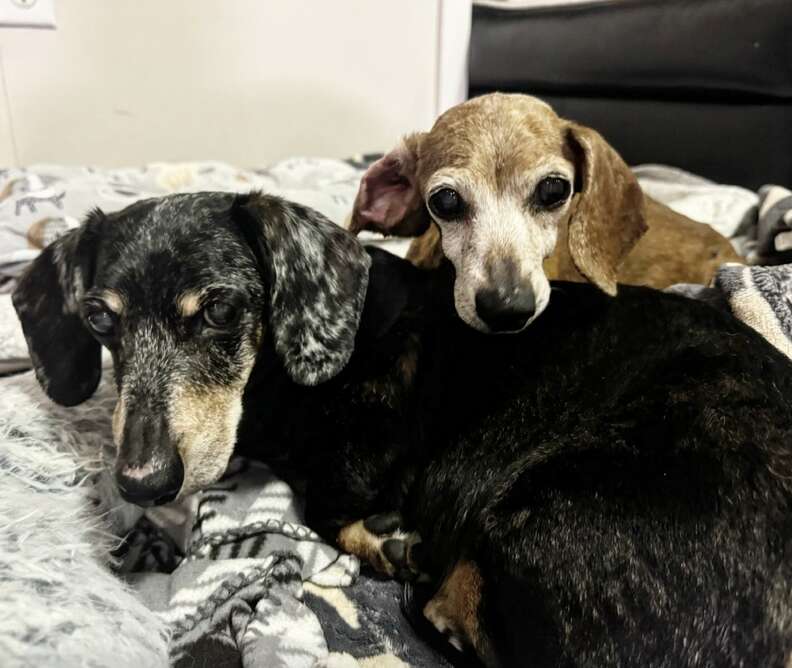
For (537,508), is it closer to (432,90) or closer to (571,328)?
(571,328)

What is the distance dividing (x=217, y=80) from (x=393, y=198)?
6.90 ft

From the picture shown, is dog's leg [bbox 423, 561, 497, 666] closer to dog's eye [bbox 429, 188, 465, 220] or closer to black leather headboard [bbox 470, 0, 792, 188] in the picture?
dog's eye [bbox 429, 188, 465, 220]

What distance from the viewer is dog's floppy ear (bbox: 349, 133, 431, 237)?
1.91 metres

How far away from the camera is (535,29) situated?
10.9 ft

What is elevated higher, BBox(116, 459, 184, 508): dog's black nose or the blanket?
BBox(116, 459, 184, 508): dog's black nose

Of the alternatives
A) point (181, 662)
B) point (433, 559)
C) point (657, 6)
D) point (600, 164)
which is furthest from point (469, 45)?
point (181, 662)

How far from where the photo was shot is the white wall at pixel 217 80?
3.35 m

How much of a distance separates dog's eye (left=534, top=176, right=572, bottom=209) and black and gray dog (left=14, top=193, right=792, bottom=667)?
0.22 metres

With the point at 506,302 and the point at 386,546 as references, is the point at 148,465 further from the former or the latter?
the point at 506,302

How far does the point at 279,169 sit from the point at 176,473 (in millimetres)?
2345

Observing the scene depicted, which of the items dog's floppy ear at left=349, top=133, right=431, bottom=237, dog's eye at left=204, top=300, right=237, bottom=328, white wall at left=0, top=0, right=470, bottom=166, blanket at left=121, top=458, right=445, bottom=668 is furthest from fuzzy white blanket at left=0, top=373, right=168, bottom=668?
white wall at left=0, top=0, right=470, bottom=166

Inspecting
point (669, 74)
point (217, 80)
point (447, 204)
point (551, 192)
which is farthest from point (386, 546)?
point (217, 80)

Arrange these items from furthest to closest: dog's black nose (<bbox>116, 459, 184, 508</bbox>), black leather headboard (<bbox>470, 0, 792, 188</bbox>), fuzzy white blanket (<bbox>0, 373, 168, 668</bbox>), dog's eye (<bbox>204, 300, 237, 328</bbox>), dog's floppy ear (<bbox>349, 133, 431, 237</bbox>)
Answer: black leather headboard (<bbox>470, 0, 792, 188</bbox>)
dog's floppy ear (<bbox>349, 133, 431, 237</bbox>)
dog's eye (<bbox>204, 300, 237, 328</bbox>)
dog's black nose (<bbox>116, 459, 184, 508</bbox>)
fuzzy white blanket (<bbox>0, 373, 168, 668</bbox>)

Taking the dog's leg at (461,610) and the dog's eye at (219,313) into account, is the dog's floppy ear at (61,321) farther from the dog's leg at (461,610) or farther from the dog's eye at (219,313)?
the dog's leg at (461,610)
